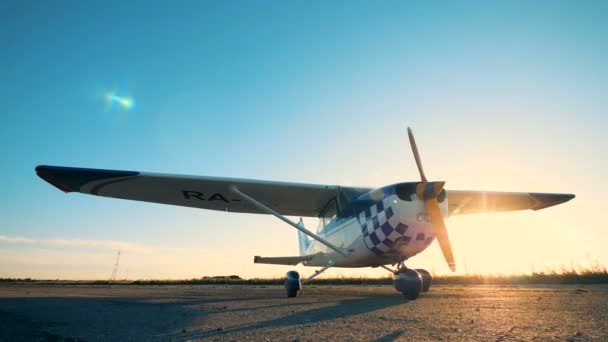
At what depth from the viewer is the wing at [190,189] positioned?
23.1 ft

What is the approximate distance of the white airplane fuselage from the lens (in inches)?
241

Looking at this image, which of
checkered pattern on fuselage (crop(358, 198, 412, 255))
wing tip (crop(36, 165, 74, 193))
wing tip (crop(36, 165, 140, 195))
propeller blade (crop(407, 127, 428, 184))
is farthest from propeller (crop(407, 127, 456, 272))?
wing tip (crop(36, 165, 74, 193))

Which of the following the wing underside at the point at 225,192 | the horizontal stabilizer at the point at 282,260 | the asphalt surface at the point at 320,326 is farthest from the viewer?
the horizontal stabilizer at the point at 282,260

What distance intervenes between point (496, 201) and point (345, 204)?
216 inches

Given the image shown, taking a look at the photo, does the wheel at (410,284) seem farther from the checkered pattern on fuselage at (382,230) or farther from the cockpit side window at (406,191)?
the cockpit side window at (406,191)

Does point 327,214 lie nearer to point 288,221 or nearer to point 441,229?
point 288,221

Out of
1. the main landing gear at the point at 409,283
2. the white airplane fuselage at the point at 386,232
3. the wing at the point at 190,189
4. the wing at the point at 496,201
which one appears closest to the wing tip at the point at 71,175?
the wing at the point at 190,189

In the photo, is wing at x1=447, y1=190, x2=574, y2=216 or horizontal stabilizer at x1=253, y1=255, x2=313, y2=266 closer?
horizontal stabilizer at x1=253, y1=255, x2=313, y2=266

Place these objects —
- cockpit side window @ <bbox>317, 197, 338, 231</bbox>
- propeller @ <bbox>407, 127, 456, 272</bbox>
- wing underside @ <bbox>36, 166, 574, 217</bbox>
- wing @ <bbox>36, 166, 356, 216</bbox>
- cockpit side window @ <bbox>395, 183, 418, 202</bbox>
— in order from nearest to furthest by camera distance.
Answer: propeller @ <bbox>407, 127, 456, 272</bbox>
cockpit side window @ <bbox>395, 183, 418, 202</bbox>
wing @ <bbox>36, 166, 356, 216</bbox>
wing underside @ <bbox>36, 166, 574, 217</bbox>
cockpit side window @ <bbox>317, 197, 338, 231</bbox>

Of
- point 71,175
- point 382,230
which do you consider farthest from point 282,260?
point 71,175

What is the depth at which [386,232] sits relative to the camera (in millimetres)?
6398

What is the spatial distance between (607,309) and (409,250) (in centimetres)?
312

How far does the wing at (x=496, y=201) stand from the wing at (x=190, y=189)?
397cm

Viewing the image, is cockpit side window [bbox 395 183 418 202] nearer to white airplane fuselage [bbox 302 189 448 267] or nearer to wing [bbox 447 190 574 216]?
white airplane fuselage [bbox 302 189 448 267]
